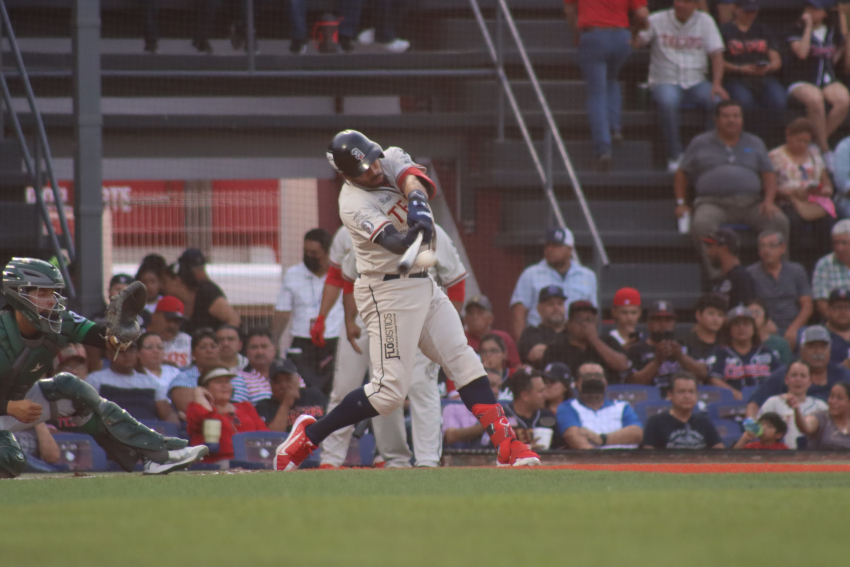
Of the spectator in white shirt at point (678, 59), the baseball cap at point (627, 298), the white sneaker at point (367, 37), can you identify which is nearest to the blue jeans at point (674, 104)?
the spectator in white shirt at point (678, 59)

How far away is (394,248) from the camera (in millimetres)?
5988

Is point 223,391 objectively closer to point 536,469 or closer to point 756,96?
point 536,469

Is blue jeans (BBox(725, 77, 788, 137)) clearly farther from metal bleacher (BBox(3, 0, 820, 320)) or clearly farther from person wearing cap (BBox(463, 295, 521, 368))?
person wearing cap (BBox(463, 295, 521, 368))

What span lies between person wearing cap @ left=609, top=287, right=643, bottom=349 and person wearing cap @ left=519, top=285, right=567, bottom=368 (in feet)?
1.46

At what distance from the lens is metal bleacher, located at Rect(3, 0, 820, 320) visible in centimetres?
1167

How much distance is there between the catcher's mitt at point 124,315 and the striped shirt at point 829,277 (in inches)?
254

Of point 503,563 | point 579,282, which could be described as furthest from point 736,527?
point 579,282

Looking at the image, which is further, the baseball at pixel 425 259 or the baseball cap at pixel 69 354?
the baseball cap at pixel 69 354

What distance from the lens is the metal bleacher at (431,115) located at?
460 inches

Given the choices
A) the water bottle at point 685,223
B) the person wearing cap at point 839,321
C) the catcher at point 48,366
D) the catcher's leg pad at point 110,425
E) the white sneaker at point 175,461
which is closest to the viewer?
the catcher at point 48,366

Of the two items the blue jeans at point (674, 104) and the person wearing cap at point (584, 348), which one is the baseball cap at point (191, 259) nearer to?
the person wearing cap at point (584, 348)

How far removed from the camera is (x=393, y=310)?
20.8 feet

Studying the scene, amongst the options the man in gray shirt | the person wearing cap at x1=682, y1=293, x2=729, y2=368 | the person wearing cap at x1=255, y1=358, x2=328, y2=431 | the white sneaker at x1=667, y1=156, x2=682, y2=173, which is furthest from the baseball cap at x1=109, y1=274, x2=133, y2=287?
the white sneaker at x1=667, y1=156, x2=682, y2=173

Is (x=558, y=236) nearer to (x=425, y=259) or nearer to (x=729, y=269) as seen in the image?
(x=729, y=269)
